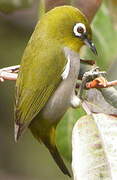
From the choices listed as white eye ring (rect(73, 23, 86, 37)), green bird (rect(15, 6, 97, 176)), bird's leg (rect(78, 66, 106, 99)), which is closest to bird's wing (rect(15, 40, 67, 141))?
green bird (rect(15, 6, 97, 176))

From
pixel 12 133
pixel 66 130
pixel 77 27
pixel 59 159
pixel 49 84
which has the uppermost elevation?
pixel 77 27

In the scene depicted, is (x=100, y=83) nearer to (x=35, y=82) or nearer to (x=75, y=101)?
(x=75, y=101)

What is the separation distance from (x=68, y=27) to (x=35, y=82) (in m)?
0.23

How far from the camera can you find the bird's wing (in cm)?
241

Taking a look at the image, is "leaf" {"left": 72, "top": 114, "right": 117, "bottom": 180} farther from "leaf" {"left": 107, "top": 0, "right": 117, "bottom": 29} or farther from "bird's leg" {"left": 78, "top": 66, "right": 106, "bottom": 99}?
"leaf" {"left": 107, "top": 0, "right": 117, "bottom": 29}

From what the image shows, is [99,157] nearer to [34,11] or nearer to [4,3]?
[4,3]

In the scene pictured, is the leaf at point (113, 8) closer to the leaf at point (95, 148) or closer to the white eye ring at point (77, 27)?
the white eye ring at point (77, 27)

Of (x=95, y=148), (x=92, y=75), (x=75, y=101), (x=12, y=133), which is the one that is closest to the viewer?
(x=95, y=148)

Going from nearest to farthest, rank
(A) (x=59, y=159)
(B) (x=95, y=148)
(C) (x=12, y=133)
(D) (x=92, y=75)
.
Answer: (B) (x=95, y=148), (D) (x=92, y=75), (A) (x=59, y=159), (C) (x=12, y=133)

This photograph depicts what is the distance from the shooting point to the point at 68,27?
2572 mm

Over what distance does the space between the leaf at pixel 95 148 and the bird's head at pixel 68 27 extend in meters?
0.50

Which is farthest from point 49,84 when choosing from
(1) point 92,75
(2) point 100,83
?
(2) point 100,83

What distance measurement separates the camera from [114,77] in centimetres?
252

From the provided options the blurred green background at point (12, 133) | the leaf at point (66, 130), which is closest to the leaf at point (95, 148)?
the leaf at point (66, 130)
